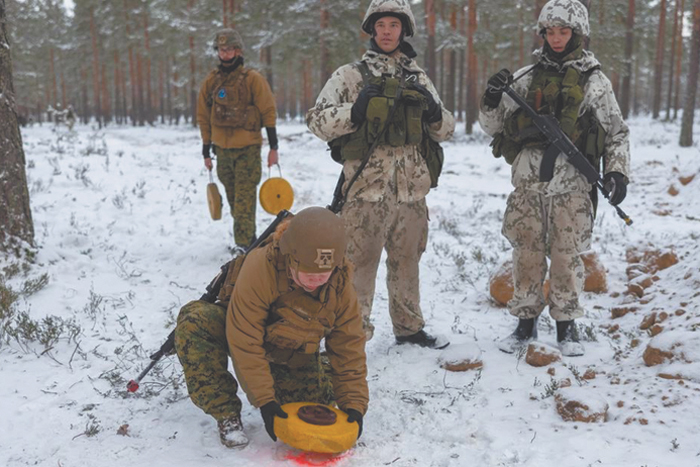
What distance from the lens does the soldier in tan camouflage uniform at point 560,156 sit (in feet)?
12.3

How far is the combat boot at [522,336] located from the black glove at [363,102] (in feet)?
6.59

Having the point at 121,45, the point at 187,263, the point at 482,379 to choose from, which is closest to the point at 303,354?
the point at 482,379

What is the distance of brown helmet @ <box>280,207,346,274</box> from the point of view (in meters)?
2.48

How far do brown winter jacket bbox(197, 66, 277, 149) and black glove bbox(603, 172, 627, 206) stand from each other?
3707 millimetres

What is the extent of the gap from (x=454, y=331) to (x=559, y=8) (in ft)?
8.53

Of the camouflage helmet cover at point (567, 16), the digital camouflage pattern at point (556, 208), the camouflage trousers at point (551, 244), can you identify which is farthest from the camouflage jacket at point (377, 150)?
the camouflage helmet cover at point (567, 16)

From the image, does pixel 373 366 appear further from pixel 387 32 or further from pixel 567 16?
pixel 567 16

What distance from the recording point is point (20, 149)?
537 cm

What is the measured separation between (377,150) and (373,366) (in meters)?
1.54

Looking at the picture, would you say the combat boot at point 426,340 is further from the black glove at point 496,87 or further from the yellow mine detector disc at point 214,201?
the yellow mine detector disc at point 214,201

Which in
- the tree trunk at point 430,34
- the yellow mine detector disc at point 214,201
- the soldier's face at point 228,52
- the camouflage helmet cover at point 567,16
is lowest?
the yellow mine detector disc at point 214,201

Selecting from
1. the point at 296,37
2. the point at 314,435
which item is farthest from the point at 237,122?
the point at 296,37

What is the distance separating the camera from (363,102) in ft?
11.7

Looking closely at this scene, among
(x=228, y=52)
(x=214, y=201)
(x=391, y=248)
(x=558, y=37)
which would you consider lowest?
(x=391, y=248)
